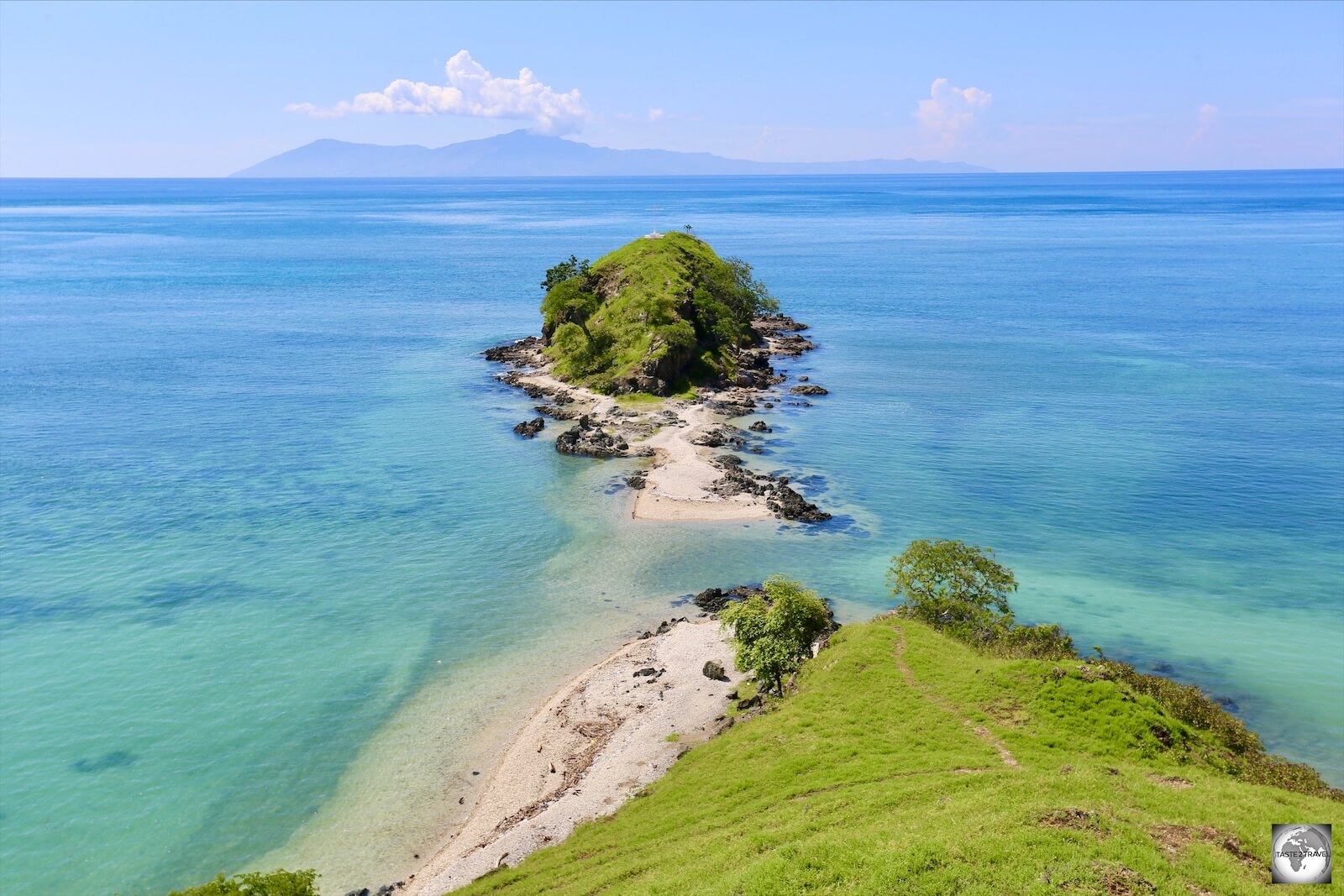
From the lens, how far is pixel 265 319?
175 metres

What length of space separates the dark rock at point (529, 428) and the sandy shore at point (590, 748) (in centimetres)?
4955

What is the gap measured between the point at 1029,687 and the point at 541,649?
32.6 m

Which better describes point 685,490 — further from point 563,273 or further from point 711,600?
point 563,273

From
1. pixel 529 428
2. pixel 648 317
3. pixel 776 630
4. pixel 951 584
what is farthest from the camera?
pixel 648 317

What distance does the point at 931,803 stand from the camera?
31.6 meters

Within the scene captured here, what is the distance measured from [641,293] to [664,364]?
59.1 ft

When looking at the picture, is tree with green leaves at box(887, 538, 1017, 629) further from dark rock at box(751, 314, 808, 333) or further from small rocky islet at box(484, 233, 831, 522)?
dark rock at box(751, 314, 808, 333)

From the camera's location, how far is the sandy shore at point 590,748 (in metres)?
39.4

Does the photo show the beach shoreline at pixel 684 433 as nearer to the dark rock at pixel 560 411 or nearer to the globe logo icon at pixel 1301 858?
the dark rock at pixel 560 411

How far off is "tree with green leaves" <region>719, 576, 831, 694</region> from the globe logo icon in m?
25.0

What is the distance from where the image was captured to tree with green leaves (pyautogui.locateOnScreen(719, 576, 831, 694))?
47.7 metres

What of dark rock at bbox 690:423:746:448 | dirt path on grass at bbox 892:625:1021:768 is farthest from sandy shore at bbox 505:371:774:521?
dirt path on grass at bbox 892:625:1021:768

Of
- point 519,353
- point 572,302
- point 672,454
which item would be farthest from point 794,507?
point 519,353

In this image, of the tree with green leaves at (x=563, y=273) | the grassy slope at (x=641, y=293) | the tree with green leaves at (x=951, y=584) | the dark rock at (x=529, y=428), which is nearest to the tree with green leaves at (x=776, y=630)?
the tree with green leaves at (x=951, y=584)
